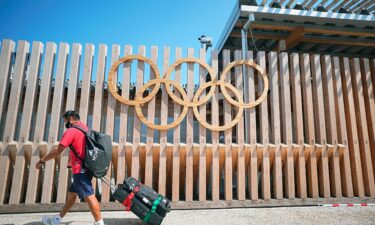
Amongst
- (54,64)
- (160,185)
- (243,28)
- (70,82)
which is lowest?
(160,185)

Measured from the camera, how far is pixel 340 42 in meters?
8.43

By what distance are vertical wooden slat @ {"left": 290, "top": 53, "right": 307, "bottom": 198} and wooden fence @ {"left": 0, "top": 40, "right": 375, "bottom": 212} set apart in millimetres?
24

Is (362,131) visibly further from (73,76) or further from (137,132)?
(73,76)

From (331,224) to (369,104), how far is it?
4.19 meters

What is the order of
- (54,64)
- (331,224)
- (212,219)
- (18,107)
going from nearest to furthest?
(331,224) → (212,219) → (18,107) → (54,64)

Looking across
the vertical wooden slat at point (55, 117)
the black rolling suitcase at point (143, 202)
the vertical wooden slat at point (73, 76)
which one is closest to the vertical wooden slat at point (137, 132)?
the vertical wooden slat at point (73, 76)

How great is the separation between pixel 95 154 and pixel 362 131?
667 centimetres

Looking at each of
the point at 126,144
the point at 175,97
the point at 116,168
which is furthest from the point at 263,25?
the point at 116,168

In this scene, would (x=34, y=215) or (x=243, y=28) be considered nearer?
(x=34, y=215)

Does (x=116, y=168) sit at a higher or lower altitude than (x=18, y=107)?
lower

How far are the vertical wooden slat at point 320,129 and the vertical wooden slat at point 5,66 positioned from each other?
729 centimetres

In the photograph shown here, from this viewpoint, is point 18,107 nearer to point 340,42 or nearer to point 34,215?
point 34,215

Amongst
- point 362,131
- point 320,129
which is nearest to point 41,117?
point 320,129

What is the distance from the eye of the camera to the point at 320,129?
22.2 ft
